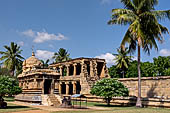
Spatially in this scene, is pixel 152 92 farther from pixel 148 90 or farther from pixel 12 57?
pixel 12 57

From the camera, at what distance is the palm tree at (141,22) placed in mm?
20297

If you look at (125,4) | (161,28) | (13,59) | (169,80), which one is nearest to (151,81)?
(169,80)

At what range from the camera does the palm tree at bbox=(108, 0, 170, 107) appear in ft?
66.6

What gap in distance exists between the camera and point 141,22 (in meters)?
21.5

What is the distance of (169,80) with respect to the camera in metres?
27.3

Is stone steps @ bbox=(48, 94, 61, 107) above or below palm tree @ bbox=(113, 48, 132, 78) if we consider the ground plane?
below

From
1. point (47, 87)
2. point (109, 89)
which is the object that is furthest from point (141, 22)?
point (47, 87)

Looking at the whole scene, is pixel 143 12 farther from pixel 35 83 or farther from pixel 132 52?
pixel 35 83

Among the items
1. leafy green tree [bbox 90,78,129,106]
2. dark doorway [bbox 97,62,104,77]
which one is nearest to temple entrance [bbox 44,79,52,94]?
leafy green tree [bbox 90,78,129,106]

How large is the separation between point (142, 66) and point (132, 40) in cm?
3347

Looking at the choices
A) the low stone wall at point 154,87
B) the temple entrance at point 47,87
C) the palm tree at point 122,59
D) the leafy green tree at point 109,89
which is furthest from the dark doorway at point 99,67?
the leafy green tree at point 109,89

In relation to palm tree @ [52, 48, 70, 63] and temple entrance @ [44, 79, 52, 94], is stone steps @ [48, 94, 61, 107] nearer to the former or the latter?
temple entrance @ [44, 79, 52, 94]

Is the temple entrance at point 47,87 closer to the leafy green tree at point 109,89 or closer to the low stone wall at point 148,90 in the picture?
the low stone wall at point 148,90

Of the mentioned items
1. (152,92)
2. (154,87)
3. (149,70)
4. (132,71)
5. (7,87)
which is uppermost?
(149,70)
